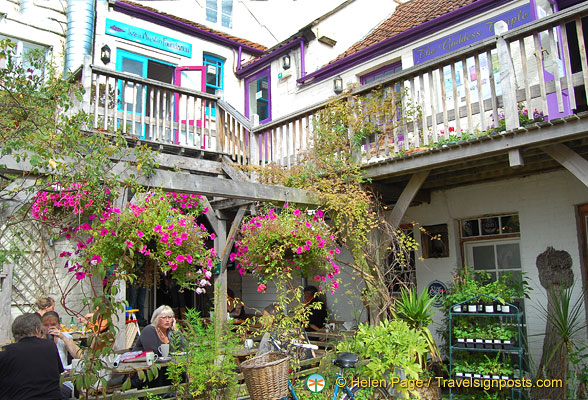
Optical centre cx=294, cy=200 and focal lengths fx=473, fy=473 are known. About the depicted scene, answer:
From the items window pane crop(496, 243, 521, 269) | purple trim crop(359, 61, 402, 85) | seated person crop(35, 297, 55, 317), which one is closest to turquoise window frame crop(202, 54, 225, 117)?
purple trim crop(359, 61, 402, 85)

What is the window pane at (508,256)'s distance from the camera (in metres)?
6.83

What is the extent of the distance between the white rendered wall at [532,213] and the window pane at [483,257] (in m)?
0.26

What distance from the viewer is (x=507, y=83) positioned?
4773 mm

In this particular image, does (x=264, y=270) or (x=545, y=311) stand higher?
(x=264, y=270)

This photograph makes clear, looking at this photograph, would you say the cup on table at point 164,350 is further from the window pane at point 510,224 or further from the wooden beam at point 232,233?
the window pane at point 510,224

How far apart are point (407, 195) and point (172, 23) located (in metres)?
7.78

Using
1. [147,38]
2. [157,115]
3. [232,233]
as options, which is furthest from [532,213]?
[147,38]

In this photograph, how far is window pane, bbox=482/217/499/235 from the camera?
23.1 ft

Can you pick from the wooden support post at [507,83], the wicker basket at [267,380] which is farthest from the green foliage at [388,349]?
the wooden support post at [507,83]

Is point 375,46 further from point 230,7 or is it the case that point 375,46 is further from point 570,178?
point 230,7

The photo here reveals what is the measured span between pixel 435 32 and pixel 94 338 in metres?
7.25

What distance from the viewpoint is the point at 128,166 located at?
414 cm

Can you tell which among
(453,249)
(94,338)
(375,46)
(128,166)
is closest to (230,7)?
(375,46)

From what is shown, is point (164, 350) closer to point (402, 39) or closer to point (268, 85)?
point (402, 39)
